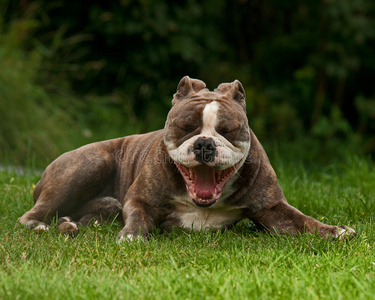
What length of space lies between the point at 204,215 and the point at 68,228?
38.9 inches

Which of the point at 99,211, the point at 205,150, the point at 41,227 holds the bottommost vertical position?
the point at 99,211

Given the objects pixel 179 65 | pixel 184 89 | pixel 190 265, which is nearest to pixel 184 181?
pixel 184 89

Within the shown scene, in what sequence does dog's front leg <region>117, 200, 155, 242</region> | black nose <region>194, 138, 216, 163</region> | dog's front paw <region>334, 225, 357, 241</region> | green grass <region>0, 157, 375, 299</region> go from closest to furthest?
green grass <region>0, 157, 375, 299</region>, black nose <region>194, 138, 216, 163</region>, dog's front paw <region>334, 225, 357, 241</region>, dog's front leg <region>117, 200, 155, 242</region>

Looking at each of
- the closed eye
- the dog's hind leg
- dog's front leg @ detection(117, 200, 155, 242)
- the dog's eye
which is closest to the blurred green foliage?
the dog's hind leg

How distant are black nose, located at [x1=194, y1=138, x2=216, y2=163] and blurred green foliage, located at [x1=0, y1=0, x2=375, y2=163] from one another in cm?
484

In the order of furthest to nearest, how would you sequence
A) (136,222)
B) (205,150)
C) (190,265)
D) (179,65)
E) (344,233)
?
1. (179,65)
2. (136,222)
3. (344,233)
4. (205,150)
5. (190,265)

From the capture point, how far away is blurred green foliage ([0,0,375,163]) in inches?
370

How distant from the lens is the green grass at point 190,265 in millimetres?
2922

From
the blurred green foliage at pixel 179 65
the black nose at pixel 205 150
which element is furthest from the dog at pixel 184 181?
the blurred green foliage at pixel 179 65

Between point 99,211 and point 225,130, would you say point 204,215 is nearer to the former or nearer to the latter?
point 225,130

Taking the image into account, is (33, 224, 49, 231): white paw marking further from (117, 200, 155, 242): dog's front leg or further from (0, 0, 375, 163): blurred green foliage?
(0, 0, 375, 163): blurred green foliage

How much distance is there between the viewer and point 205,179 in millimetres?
4117

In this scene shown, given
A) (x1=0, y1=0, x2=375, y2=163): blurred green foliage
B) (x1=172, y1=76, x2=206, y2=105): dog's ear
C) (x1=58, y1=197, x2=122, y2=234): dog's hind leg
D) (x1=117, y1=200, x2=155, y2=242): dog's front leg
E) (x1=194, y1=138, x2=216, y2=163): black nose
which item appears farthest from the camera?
(x1=0, y1=0, x2=375, y2=163): blurred green foliage

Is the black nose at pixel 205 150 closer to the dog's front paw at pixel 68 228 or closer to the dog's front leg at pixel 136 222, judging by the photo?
the dog's front leg at pixel 136 222
